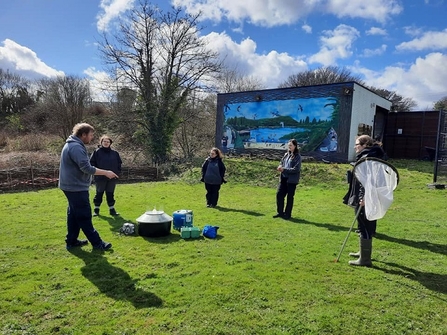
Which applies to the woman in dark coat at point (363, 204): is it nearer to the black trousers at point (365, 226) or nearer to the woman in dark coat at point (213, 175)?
the black trousers at point (365, 226)

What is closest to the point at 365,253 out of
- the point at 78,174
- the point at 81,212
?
the point at 81,212

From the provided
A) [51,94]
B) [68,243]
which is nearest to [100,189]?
[68,243]

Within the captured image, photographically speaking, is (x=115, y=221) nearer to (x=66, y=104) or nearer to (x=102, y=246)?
(x=102, y=246)

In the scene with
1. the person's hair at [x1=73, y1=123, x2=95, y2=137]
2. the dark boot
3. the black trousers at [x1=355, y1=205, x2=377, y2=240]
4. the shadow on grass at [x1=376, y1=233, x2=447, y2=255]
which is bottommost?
the shadow on grass at [x1=376, y1=233, x2=447, y2=255]

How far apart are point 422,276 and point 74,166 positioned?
15.8ft

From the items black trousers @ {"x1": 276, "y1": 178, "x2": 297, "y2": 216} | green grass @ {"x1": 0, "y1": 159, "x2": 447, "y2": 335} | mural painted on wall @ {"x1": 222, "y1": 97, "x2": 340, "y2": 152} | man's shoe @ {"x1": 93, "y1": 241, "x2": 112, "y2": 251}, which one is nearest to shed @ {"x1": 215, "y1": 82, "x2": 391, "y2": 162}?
mural painted on wall @ {"x1": 222, "y1": 97, "x2": 340, "y2": 152}

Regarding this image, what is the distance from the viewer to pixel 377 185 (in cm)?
394

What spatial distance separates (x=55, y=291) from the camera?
10.7ft

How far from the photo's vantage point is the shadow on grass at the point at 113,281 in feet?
10.3

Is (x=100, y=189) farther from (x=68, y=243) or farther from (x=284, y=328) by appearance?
(x=284, y=328)

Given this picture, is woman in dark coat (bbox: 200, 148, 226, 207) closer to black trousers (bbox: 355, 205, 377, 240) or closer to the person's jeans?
the person's jeans

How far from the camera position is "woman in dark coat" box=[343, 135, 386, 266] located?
4.11 metres

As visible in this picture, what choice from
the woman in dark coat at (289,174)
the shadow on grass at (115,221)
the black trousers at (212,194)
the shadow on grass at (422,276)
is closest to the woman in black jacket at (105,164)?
the shadow on grass at (115,221)

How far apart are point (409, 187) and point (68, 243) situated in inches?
451
